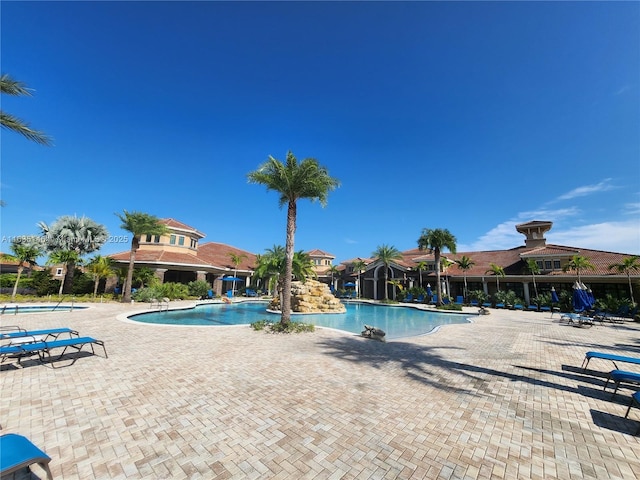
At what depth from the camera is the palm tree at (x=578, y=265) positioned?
2822 centimetres

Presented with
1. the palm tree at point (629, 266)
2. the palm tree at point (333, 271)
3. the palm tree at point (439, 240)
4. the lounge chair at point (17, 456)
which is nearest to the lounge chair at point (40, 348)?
the lounge chair at point (17, 456)

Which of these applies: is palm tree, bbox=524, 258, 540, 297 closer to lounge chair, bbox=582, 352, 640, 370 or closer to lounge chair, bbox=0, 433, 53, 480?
lounge chair, bbox=582, 352, 640, 370

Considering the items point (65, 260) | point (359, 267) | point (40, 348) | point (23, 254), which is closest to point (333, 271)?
point (359, 267)

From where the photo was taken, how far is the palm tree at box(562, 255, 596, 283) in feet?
92.6

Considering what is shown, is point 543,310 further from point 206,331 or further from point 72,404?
point 72,404

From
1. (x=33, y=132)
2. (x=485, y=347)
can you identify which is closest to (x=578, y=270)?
(x=485, y=347)

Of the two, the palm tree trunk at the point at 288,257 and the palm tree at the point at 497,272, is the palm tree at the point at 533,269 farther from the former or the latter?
the palm tree trunk at the point at 288,257

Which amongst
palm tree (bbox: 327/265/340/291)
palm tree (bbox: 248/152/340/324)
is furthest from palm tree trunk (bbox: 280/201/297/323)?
palm tree (bbox: 327/265/340/291)

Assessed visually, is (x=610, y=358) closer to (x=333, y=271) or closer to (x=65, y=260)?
(x=65, y=260)

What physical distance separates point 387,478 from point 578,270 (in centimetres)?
3578

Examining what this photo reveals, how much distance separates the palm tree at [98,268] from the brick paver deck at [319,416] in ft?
78.7

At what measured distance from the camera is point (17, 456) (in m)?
2.87

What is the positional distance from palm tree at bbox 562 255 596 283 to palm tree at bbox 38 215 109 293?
165 feet

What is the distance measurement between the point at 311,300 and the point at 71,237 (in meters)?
26.8
